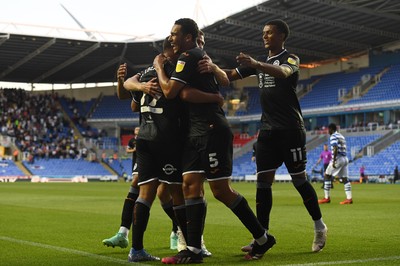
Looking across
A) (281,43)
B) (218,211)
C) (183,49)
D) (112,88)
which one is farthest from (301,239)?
(112,88)

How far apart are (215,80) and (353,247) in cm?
263

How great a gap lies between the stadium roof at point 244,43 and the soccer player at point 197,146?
33.4 metres

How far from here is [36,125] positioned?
6012 cm

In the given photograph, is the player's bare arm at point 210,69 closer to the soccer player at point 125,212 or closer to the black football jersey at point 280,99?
the black football jersey at point 280,99

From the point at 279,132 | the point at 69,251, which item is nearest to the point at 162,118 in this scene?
the point at 279,132

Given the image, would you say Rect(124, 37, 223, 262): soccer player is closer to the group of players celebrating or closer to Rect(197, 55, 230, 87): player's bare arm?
the group of players celebrating

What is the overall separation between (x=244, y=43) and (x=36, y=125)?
2272cm

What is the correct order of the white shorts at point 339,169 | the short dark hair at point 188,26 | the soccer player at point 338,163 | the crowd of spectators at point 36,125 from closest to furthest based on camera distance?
the short dark hair at point 188,26, the soccer player at point 338,163, the white shorts at point 339,169, the crowd of spectators at point 36,125

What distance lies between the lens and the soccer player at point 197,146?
20.5ft

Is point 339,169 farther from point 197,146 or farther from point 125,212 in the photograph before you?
point 197,146

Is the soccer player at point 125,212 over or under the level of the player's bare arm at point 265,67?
under

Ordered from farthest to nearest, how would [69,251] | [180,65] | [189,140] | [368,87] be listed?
[368,87] < [69,251] < [189,140] < [180,65]

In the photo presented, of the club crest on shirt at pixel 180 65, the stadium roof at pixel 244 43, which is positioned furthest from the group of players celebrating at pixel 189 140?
the stadium roof at pixel 244 43

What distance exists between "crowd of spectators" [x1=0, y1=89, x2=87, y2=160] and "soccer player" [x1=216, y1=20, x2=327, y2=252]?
161 feet
